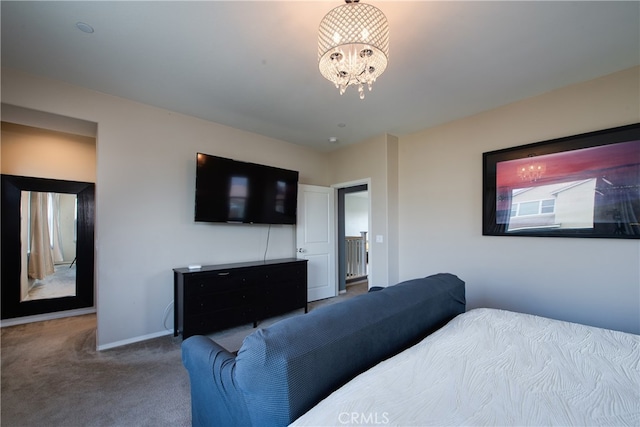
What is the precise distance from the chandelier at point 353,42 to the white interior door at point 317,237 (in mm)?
2856

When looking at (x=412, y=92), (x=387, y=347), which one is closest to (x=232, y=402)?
(x=387, y=347)

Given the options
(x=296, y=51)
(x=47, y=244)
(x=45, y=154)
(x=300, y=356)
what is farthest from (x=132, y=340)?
(x=296, y=51)

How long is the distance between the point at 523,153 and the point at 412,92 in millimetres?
1433

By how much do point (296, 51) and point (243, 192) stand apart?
200 centimetres

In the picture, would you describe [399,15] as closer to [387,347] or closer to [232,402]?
[387,347]

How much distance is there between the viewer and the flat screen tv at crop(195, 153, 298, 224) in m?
3.33

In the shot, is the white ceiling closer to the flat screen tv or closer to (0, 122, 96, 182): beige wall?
the flat screen tv

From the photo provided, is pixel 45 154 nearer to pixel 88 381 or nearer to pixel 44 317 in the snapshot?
pixel 44 317

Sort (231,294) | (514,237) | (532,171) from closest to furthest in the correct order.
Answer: (532,171), (514,237), (231,294)

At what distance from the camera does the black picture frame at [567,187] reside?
7.79ft

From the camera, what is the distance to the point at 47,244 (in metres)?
3.62

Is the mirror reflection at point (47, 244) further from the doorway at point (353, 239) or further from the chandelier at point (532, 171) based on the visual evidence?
the chandelier at point (532, 171)

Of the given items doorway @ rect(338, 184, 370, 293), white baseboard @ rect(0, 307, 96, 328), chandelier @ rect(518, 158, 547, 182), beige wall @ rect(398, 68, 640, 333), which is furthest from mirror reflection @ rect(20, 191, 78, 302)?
chandelier @ rect(518, 158, 547, 182)

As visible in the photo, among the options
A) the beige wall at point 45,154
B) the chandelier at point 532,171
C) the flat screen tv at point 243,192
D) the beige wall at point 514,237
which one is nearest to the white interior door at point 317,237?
the flat screen tv at point 243,192
